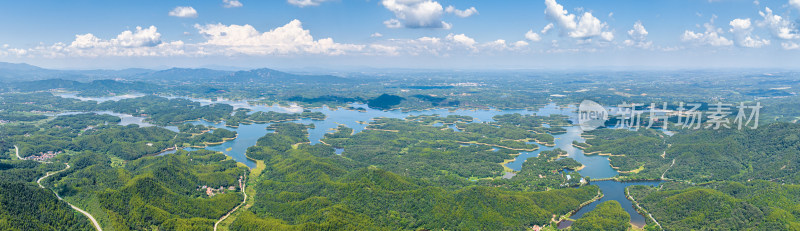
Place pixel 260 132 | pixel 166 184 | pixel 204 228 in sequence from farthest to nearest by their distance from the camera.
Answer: pixel 260 132, pixel 166 184, pixel 204 228

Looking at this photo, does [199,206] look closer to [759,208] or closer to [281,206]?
[281,206]

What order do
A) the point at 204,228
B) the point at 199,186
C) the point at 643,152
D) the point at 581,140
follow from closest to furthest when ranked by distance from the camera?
the point at 204,228
the point at 199,186
the point at 643,152
the point at 581,140

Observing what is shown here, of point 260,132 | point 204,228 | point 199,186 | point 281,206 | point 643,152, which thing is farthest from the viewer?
point 260,132

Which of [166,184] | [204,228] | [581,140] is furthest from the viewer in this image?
[581,140]

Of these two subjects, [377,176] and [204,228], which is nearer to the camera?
[204,228]

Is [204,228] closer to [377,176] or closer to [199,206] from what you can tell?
[199,206]

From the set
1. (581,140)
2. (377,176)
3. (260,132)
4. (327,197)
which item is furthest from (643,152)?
(260,132)

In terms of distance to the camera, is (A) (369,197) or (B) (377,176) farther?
(B) (377,176)

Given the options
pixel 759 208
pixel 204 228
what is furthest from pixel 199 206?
pixel 759 208
